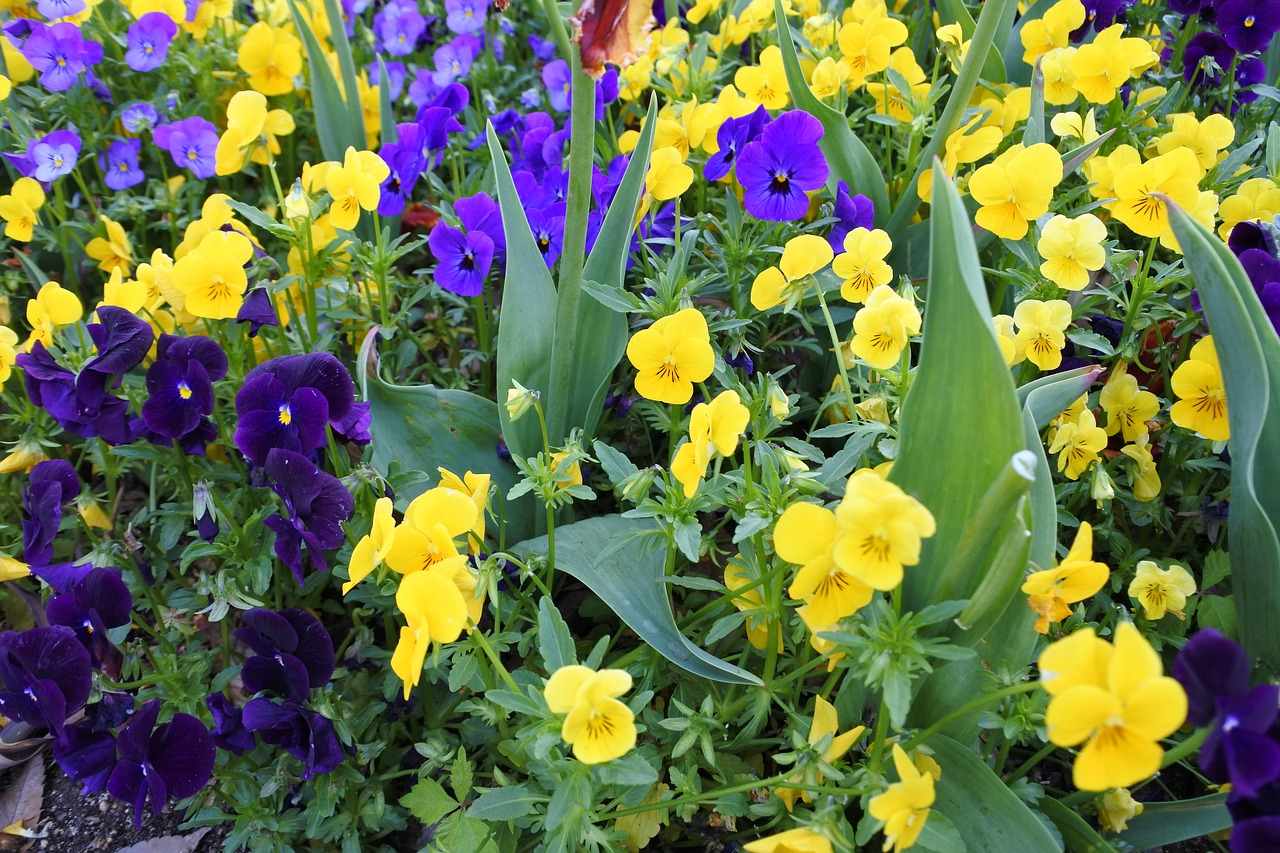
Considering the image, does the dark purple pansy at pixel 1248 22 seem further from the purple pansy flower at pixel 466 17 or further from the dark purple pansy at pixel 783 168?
the purple pansy flower at pixel 466 17

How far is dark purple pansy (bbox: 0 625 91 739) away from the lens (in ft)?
4.38

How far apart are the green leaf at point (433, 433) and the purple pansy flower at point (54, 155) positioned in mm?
1074

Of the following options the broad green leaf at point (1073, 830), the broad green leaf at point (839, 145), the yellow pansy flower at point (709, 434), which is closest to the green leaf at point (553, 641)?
the yellow pansy flower at point (709, 434)

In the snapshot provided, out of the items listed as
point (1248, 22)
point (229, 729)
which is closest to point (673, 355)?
point (229, 729)

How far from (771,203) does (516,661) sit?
961 mm

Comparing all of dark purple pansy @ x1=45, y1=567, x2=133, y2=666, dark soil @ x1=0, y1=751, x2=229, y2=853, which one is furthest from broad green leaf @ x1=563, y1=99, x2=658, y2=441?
dark soil @ x1=0, y1=751, x2=229, y2=853

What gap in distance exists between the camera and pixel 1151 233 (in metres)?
1.50

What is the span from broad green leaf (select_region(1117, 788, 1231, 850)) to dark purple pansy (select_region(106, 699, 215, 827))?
1.30 metres

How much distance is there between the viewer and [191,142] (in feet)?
7.57

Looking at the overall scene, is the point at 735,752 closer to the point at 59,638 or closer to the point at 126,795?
the point at 126,795

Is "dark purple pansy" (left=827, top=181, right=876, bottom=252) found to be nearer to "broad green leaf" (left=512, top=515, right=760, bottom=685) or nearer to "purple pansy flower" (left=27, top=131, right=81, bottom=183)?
"broad green leaf" (left=512, top=515, right=760, bottom=685)

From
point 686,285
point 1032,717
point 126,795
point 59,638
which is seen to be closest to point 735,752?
point 1032,717

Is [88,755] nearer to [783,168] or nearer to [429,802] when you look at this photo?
[429,802]

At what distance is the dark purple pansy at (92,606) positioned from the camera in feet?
4.60
